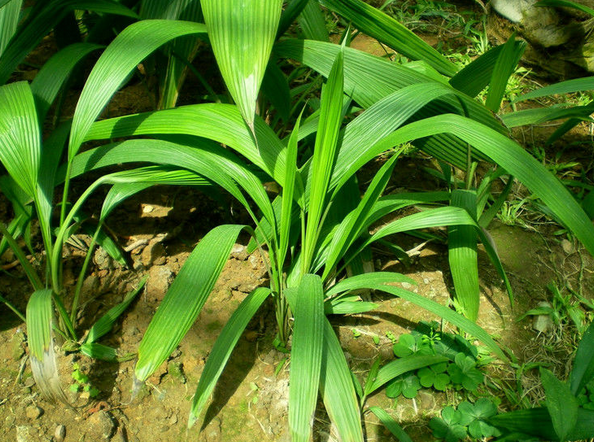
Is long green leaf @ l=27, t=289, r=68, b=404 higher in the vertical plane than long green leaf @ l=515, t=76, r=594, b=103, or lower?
lower

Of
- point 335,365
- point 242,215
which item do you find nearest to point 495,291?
point 335,365

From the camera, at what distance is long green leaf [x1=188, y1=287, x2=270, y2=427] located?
41.8 inches

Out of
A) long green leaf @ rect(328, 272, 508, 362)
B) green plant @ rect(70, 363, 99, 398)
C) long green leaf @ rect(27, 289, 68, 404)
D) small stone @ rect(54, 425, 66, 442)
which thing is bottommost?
small stone @ rect(54, 425, 66, 442)

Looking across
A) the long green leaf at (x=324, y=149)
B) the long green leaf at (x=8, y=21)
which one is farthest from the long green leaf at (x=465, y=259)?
the long green leaf at (x=8, y=21)

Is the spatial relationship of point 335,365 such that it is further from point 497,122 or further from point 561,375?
point 497,122

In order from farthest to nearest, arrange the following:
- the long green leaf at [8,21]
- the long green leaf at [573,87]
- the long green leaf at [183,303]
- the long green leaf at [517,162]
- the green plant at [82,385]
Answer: the long green leaf at [573,87]
the long green leaf at [8,21]
the green plant at [82,385]
the long green leaf at [517,162]
the long green leaf at [183,303]

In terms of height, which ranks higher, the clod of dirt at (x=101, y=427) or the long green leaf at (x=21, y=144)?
the long green leaf at (x=21, y=144)

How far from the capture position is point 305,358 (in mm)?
1043

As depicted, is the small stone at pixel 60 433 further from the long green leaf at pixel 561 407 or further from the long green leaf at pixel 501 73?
the long green leaf at pixel 501 73

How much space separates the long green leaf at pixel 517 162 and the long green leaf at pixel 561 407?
0.92ft

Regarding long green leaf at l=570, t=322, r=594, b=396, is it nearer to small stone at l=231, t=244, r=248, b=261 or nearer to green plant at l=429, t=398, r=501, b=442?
green plant at l=429, t=398, r=501, b=442

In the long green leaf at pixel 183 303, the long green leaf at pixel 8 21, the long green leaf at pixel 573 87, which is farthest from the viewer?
the long green leaf at pixel 573 87

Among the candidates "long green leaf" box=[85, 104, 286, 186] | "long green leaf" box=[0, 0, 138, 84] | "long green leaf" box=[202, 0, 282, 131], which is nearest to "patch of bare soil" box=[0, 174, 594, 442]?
"long green leaf" box=[85, 104, 286, 186]

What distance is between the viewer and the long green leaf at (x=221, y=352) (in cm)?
106
